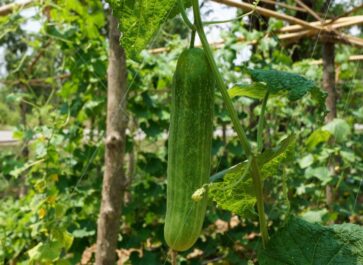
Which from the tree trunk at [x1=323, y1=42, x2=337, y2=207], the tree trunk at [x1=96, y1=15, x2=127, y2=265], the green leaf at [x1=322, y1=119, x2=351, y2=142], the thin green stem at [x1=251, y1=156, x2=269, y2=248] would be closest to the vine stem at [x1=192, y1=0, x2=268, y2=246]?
the thin green stem at [x1=251, y1=156, x2=269, y2=248]

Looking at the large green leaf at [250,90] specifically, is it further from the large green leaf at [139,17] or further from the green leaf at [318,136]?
the green leaf at [318,136]

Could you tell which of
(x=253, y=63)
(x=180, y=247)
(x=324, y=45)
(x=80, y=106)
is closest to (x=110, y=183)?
(x=180, y=247)

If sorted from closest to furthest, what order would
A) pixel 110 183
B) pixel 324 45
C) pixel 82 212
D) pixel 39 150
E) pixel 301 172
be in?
pixel 110 183
pixel 39 150
pixel 82 212
pixel 324 45
pixel 301 172

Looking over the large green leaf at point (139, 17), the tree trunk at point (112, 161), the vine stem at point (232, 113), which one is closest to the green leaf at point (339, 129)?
the tree trunk at point (112, 161)

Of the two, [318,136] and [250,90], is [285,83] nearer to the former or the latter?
[250,90]

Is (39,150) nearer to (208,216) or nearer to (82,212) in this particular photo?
Result: (82,212)

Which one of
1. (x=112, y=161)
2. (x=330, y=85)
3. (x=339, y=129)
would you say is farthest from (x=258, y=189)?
(x=330, y=85)

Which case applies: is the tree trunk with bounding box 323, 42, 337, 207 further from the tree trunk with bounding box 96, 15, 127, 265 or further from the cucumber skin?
the cucumber skin
